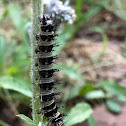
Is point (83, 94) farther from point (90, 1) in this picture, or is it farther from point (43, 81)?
point (90, 1)

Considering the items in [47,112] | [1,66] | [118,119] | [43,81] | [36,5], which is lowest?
[118,119]

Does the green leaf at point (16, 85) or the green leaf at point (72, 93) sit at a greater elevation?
the green leaf at point (16, 85)

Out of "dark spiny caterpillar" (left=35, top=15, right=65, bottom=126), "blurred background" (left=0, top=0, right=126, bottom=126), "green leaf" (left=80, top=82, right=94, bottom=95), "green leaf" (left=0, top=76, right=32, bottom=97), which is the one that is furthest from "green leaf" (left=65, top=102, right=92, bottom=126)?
"green leaf" (left=80, top=82, right=94, bottom=95)

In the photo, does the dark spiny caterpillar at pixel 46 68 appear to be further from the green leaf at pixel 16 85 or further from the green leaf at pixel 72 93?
the green leaf at pixel 72 93

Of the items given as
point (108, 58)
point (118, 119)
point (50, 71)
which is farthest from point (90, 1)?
point (50, 71)

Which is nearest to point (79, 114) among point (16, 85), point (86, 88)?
point (16, 85)

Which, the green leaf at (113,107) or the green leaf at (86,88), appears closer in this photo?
the green leaf at (113,107)

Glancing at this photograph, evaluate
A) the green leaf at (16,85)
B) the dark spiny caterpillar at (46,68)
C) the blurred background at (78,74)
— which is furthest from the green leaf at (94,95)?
the dark spiny caterpillar at (46,68)

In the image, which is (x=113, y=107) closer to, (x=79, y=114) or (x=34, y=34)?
(x=79, y=114)
